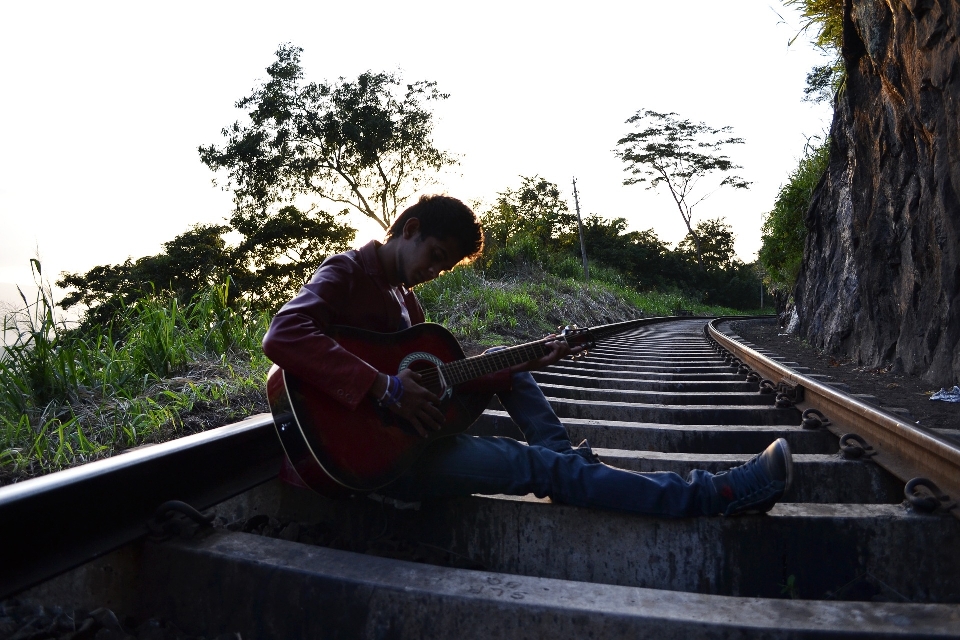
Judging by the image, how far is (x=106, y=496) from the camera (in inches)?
62.8

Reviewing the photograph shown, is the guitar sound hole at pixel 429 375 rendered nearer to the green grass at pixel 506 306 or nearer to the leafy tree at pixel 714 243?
the green grass at pixel 506 306

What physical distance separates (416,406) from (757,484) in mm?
925

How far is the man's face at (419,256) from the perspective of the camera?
223 cm

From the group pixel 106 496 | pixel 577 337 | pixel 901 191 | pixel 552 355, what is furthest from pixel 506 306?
pixel 106 496

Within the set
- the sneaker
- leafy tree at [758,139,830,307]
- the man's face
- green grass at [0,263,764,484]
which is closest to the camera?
the sneaker

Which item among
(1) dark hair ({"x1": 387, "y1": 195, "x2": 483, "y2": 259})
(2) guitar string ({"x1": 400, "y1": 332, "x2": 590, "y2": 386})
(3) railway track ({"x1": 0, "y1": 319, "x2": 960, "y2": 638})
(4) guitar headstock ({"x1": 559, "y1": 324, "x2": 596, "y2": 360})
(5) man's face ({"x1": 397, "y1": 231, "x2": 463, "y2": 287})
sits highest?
(1) dark hair ({"x1": 387, "y1": 195, "x2": 483, "y2": 259})

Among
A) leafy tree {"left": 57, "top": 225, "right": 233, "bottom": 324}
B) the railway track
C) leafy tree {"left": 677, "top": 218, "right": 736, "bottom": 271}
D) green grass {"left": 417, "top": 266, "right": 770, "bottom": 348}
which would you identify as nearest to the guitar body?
the railway track

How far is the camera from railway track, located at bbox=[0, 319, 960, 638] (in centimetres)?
127

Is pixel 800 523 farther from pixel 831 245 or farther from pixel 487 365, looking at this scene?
Result: pixel 831 245

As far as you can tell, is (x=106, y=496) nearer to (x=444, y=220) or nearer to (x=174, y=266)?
(x=444, y=220)

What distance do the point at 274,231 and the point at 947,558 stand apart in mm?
26325

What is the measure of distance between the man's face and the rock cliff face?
13.7ft

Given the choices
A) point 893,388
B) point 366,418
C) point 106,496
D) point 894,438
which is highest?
point 366,418

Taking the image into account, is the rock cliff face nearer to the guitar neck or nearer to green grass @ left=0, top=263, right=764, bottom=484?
the guitar neck
